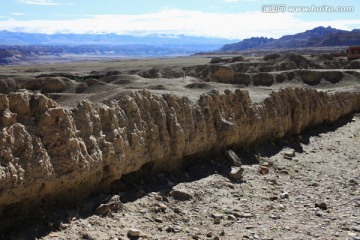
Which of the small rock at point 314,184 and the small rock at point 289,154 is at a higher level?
the small rock at point 289,154

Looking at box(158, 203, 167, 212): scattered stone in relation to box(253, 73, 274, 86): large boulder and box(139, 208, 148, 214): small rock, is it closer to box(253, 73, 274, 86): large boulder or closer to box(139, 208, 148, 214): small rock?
box(139, 208, 148, 214): small rock

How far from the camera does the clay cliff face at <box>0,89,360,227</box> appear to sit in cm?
842

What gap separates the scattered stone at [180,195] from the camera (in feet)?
36.5

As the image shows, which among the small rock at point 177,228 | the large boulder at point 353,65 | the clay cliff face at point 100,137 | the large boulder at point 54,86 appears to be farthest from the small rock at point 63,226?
the large boulder at point 353,65

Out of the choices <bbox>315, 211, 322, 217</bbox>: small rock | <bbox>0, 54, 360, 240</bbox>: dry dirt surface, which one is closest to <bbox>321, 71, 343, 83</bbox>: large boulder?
<bbox>0, 54, 360, 240</bbox>: dry dirt surface

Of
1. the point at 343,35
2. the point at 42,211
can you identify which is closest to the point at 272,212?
the point at 42,211

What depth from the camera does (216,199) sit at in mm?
11555

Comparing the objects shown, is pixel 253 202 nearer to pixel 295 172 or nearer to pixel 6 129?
pixel 295 172

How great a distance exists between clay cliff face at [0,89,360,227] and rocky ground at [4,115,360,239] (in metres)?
0.48

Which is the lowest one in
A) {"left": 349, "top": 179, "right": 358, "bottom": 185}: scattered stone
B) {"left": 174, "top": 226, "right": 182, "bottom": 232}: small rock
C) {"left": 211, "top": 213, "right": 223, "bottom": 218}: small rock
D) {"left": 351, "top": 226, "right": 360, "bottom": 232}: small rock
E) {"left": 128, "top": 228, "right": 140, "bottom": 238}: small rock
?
{"left": 349, "top": 179, "right": 358, "bottom": 185}: scattered stone

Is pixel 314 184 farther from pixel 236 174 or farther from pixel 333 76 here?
pixel 333 76

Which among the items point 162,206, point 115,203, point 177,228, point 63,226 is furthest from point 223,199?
point 63,226

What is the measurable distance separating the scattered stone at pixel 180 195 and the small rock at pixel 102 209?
2.01m

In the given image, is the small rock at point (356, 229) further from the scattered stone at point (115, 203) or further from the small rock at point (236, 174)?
the scattered stone at point (115, 203)
